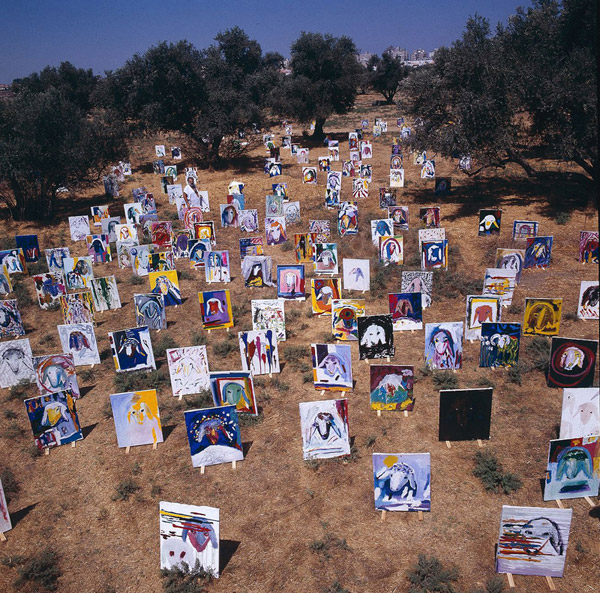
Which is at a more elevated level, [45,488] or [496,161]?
[496,161]

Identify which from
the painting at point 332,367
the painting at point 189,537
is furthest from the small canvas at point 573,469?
the painting at point 189,537

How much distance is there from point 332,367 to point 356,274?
6.08 metres

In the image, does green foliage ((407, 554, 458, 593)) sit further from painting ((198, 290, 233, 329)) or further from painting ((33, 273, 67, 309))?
painting ((33, 273, 67, 309))

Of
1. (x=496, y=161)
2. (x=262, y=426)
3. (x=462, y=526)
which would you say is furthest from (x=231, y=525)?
(x=496, y=161)

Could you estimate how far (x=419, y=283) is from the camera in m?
17.2

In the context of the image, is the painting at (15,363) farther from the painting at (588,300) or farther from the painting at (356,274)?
the painting at (588,300)

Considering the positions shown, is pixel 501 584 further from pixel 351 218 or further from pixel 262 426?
pixel 351 218

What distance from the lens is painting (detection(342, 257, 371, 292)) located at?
18438 mm

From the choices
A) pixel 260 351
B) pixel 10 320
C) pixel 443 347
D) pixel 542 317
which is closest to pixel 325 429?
pixel 260 351

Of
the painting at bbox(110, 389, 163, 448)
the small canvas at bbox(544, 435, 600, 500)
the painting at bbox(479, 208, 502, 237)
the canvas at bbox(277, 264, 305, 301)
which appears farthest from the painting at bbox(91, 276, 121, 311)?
the painting at bbox(479, 208, 502, 237)

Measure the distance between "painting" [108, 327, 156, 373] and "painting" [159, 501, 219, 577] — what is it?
257 inches

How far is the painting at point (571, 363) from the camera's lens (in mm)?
12375

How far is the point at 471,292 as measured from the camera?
18.1m

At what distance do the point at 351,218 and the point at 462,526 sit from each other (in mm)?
17145
